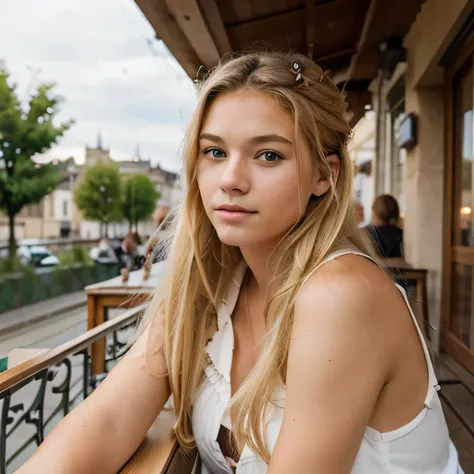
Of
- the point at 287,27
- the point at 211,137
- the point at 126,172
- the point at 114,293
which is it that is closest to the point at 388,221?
the point at 287,27

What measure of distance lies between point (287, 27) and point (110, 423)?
3.62 m

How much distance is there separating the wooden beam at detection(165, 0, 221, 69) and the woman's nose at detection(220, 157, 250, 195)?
1.36 meters

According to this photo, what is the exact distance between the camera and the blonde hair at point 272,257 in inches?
36.6

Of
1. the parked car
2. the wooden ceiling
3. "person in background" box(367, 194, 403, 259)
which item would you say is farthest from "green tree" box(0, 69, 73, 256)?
"person in background" box(367, 194, 403, 259)

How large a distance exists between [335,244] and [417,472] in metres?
0.42

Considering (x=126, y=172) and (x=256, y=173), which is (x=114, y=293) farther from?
(x=256, y=173)

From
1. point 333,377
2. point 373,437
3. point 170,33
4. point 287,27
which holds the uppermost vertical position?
point 287,27

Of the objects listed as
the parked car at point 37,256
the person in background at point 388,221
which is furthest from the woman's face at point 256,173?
the person in background at point 388,221

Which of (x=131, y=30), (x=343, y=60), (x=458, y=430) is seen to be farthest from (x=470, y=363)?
(x=343, y=60)

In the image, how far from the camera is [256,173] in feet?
3.04

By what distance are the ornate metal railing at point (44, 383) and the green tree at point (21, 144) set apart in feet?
1.08

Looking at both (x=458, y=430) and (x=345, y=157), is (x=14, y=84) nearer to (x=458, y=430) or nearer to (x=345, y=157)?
(x=345, y=157)

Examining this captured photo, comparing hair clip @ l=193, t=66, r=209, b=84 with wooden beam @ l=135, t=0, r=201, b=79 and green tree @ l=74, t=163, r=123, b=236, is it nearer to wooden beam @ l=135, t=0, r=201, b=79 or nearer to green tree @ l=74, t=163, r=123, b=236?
green tree @ l=74, t=163, r=123, b=236

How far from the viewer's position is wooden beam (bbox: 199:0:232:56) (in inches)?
102
